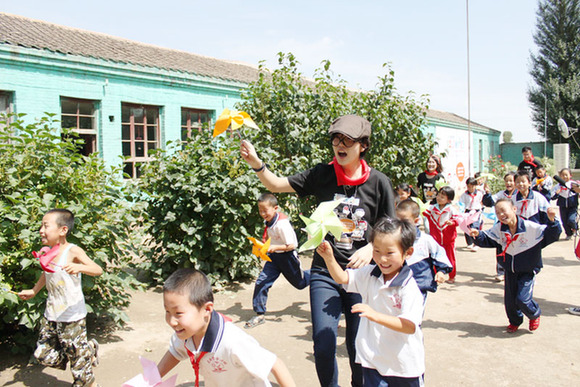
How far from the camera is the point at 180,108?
45.8ft

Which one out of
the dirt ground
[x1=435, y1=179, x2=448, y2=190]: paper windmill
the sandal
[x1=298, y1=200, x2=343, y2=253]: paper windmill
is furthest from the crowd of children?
[x1=435, y1=179, x2=448, y2=190]: paper windmill

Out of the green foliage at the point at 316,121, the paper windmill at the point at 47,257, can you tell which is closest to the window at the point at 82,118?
the green foliage at the point at 316,121

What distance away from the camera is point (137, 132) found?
515 inches

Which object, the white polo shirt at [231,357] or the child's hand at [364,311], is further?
the child's hand at [364,311]

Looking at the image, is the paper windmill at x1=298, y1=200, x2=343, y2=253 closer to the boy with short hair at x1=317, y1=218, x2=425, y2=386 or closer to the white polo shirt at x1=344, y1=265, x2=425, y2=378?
the boy with short hair at x1=317, y1=218, x2=425, y2=386

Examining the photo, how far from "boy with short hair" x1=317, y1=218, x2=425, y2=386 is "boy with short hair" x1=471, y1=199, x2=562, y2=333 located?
2667mm

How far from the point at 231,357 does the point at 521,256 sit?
406cm

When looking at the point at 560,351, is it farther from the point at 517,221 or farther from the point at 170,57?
the point at 170,57

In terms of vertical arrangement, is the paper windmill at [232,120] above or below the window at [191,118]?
below

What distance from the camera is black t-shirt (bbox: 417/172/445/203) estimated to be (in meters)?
9.08

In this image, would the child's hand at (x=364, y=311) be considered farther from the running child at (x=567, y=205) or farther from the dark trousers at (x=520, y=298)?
the running child at (x=567, y=205)

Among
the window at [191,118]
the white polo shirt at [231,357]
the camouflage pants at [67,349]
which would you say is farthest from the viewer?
the window at [191,118]

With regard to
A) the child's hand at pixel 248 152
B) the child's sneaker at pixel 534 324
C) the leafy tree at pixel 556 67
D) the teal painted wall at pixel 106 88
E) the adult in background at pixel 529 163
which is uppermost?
the leafy tree at pixel 556 67

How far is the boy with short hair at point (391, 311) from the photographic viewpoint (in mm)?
2742
